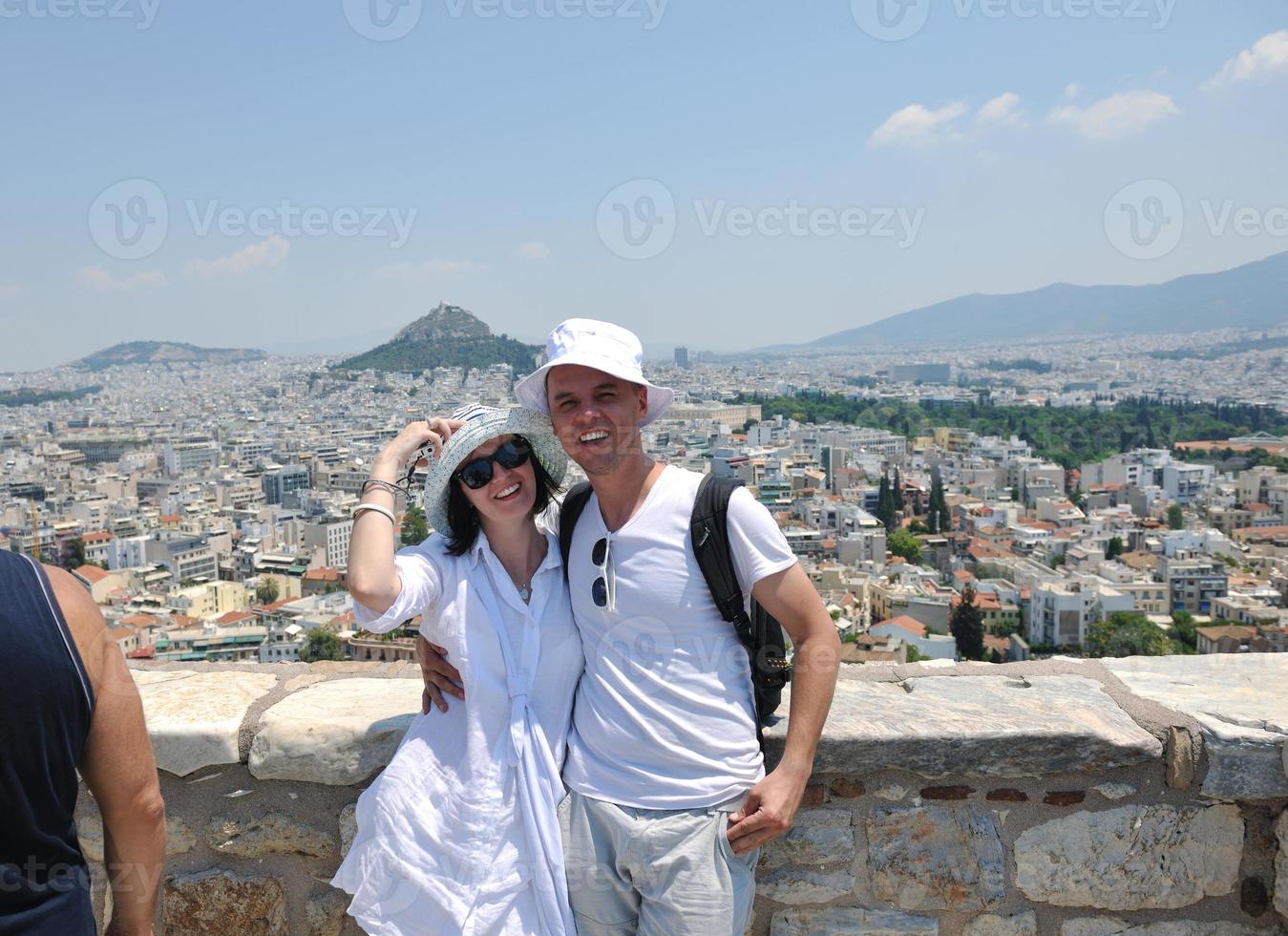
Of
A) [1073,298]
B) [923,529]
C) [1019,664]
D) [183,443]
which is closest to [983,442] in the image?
[923,529]

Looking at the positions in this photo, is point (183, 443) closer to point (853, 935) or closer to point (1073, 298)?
point (853, 935)

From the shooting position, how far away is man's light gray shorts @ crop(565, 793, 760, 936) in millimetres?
1117

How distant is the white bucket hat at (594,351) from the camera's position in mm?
1196

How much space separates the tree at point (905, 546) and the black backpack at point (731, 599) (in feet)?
108

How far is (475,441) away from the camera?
4.15 ft

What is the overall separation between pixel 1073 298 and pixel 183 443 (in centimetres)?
16050

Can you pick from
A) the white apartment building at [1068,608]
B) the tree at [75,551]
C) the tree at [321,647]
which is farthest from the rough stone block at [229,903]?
the tree at [75,551]

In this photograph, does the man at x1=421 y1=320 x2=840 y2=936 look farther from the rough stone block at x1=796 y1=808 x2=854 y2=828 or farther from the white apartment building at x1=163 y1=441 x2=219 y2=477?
the white apartment building at x1=163 y1=441 x2=219 y2=477

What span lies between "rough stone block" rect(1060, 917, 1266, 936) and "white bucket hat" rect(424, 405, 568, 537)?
1033 millimetres

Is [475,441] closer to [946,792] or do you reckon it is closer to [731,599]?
[731,599]

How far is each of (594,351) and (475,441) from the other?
0.20 m

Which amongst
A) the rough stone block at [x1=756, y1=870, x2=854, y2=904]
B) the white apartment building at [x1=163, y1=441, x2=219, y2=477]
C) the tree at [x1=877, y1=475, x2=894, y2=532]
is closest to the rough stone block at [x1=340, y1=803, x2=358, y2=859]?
the rough stone block at [x1=756, y1=870, x2=854, y2=904]

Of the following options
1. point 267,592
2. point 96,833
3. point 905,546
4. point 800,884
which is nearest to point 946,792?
point 800,884

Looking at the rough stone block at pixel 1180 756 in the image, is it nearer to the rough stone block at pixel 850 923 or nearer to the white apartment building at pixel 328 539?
the rough stone block at pixel 850 923
